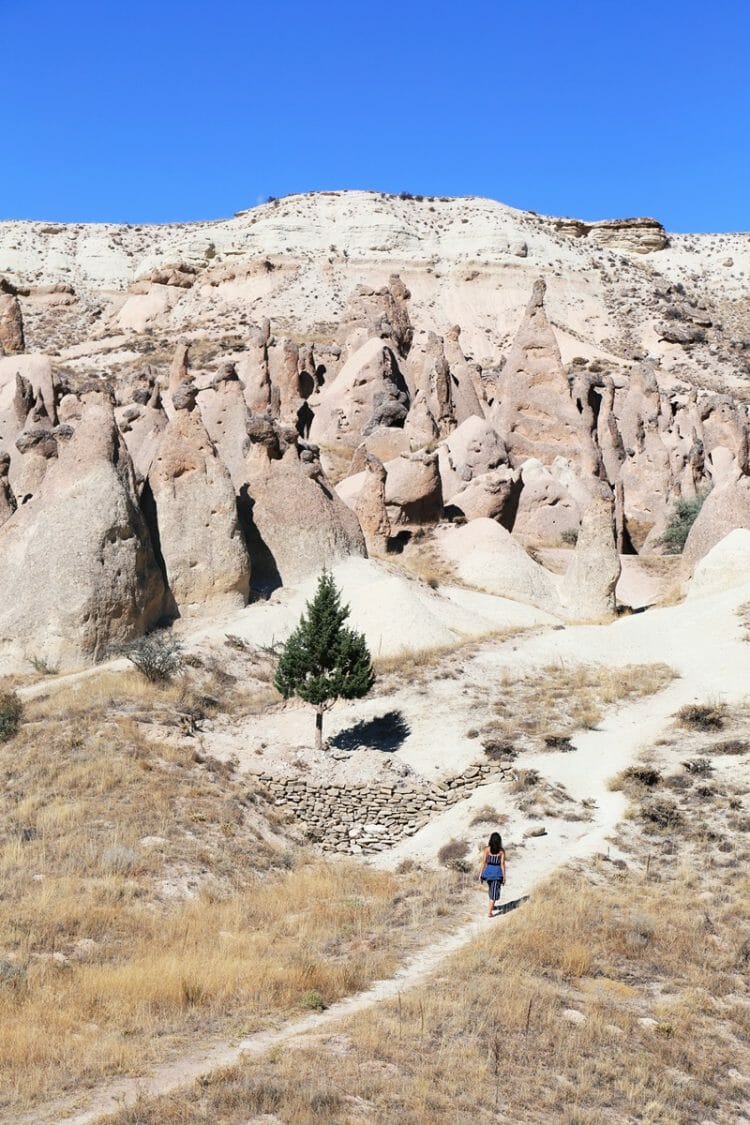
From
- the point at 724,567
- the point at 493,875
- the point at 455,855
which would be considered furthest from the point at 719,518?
the point at 493,875

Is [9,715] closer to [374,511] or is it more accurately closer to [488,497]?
[374,511]

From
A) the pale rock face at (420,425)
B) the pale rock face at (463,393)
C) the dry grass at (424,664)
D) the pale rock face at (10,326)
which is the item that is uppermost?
the pale rock face at (10,326)

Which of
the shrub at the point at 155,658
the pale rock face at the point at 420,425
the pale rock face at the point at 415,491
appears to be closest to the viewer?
the shrub at the point at 155,658

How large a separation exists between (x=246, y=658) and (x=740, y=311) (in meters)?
80.0

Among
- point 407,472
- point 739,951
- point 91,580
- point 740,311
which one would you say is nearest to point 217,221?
point 740,311

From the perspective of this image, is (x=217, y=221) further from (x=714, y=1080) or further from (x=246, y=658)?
(x=714, y=1080)

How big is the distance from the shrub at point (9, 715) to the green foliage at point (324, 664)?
4363 mm

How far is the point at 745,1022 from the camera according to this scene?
934 centimetres

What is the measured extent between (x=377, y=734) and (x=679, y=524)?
21352 mm

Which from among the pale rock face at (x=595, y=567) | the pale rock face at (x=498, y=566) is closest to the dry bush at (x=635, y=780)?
the pale rock face at (x=595, y=567)

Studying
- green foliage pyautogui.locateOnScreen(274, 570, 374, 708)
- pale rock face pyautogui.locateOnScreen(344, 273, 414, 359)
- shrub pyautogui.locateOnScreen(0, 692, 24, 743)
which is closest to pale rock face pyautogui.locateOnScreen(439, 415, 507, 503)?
pale rock face pyautogui.locateOnScreen(344, 273, 414, 359)

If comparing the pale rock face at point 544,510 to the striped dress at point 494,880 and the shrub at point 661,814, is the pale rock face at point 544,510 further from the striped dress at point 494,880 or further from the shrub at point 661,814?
the striped dress at point 494,880

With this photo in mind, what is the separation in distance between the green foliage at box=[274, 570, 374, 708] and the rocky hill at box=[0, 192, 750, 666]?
16.0 ft

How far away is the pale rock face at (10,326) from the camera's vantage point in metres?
61.7
